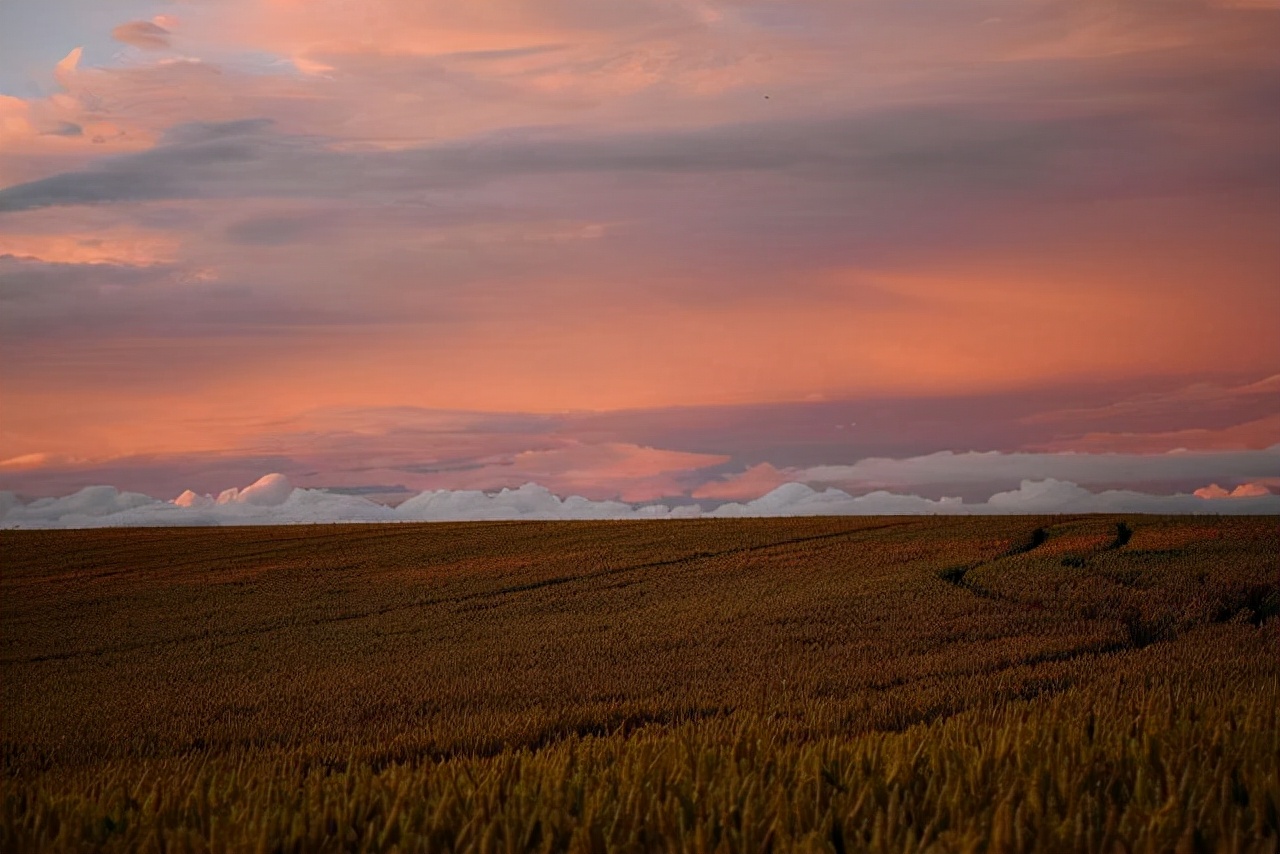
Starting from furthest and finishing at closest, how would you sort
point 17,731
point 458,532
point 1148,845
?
point 458,532 → point 17,731 → point 1148,845

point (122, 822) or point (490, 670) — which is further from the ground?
point (122, 822)

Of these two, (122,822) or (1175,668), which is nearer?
(122,822)

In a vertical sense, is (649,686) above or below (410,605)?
above

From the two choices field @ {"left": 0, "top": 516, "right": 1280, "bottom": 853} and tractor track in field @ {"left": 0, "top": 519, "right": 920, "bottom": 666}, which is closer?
field @ {"left": 0, "top": 516, "right": 1280, "bottom": 853}

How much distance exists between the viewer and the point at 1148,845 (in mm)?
3691

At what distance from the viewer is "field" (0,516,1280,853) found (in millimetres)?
4375

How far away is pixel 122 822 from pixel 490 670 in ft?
58.3

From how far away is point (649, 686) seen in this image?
746 inches

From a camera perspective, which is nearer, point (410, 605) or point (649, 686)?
point (649, 686)

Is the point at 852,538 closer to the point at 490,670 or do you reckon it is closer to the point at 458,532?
the point at 458,532

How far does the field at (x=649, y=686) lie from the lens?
14.4 ft

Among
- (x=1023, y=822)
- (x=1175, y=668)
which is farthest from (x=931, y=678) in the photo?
(x=1023, y=822)

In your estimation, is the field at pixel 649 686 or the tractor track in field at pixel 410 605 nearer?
the field at pixel 649 686

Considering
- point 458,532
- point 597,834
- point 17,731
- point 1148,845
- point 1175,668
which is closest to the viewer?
point 1148,845
